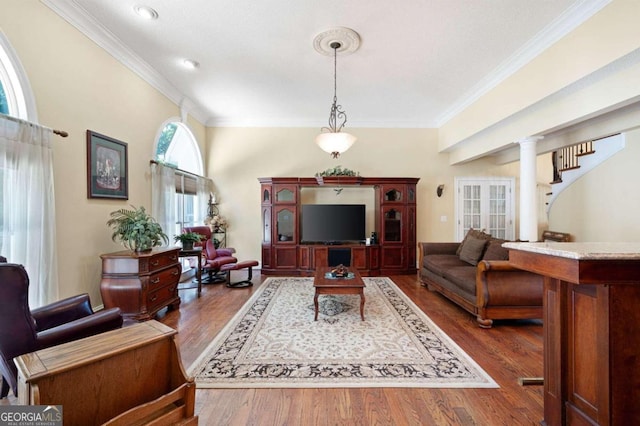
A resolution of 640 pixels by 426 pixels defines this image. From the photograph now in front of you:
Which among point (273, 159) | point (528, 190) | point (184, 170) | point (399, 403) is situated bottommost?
point (399, 403)

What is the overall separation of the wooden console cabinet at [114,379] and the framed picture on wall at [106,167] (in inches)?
91.2

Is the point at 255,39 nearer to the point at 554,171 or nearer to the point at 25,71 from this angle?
the point at 25,71

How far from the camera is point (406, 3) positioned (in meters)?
2.54

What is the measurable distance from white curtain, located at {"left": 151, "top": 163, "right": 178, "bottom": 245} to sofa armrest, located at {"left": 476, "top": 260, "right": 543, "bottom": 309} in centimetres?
442

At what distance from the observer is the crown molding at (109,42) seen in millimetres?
2607

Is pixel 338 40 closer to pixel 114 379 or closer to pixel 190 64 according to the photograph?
pixel 190 64

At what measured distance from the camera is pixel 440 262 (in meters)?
4.25

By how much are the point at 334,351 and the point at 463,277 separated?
6.46 feet

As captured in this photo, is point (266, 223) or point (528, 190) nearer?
point (528, 190)

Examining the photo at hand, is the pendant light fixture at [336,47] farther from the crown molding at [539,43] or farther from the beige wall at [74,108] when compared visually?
the beige wall at [74,108]

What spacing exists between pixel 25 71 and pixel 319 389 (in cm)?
356

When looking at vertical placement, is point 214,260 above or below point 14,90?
below

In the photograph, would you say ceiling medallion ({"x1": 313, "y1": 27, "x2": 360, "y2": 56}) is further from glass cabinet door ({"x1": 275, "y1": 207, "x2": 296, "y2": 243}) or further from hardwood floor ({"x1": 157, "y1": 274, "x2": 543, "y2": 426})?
hardwood floor ({"x1": 157, "y1": 274, "x2": 543, "y2": 426})

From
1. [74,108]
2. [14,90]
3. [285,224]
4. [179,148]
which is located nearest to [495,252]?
[285,224]
